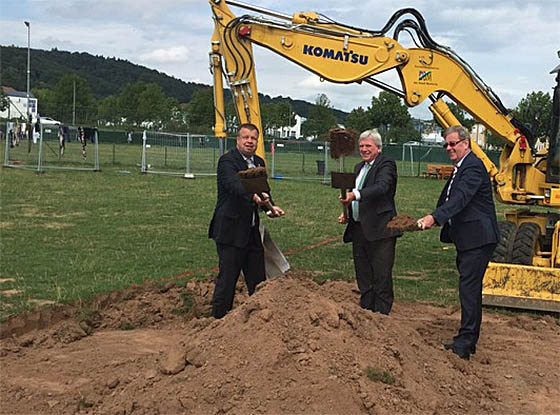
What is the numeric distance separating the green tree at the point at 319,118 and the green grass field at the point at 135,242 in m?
36.6

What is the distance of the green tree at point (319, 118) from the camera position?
57.5 m

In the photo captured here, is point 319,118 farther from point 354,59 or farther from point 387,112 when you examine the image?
point 354,59

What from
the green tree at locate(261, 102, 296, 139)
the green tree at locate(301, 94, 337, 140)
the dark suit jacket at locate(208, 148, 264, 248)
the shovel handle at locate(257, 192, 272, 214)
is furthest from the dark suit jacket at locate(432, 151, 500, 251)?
the green tree at locate(261, 102, 296, 139)

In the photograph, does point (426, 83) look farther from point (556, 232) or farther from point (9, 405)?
point (9, 405)

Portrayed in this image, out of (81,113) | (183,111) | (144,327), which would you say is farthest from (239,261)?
(183,111)

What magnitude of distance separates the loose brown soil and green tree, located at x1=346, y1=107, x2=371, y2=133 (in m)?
40.8

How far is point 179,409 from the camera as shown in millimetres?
4402

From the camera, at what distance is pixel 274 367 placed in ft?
15.3

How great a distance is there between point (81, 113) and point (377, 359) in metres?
59.2

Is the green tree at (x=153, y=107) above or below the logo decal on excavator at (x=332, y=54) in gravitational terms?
above

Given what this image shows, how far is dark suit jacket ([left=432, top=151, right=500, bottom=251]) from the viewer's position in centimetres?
586

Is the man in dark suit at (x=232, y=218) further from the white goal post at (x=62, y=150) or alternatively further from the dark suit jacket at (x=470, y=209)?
the white goal post at (x=62, y=150)

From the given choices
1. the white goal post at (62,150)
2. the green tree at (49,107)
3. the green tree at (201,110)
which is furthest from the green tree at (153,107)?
the white goal post at (62,150)

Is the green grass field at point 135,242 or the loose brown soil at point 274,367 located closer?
the loose brown soil at point 274,367
